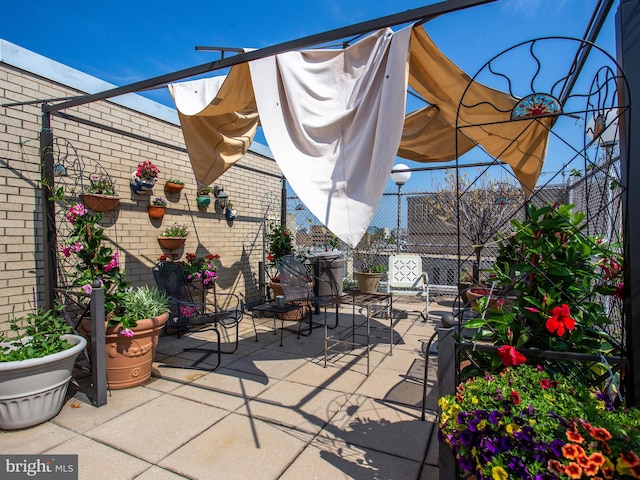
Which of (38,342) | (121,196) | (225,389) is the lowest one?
(225,389)

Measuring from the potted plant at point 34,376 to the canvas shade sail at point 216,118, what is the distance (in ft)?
6.19

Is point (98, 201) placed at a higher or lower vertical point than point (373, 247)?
higher

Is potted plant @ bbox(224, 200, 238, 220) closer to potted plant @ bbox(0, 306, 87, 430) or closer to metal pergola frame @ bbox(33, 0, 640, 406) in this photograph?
metal pergola frame @ bbox(33, 0, 640, 406)

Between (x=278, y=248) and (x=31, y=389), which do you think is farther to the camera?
(x=278, y=248)

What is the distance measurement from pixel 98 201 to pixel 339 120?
2786mm

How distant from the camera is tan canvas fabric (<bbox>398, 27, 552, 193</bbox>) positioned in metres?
2.18

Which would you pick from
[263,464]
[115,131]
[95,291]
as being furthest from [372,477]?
[115,131]

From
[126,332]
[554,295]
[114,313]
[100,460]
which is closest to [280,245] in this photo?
[114,313]

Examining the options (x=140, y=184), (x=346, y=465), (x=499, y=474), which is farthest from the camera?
(x=140, y=184)

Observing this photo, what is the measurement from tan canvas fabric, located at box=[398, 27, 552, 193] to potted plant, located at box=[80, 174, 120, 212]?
10.2 ft

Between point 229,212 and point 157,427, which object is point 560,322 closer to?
point 157,427

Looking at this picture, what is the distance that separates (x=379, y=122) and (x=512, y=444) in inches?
59.1

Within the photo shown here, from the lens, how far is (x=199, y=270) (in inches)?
175

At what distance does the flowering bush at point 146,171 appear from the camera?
3936 mm
